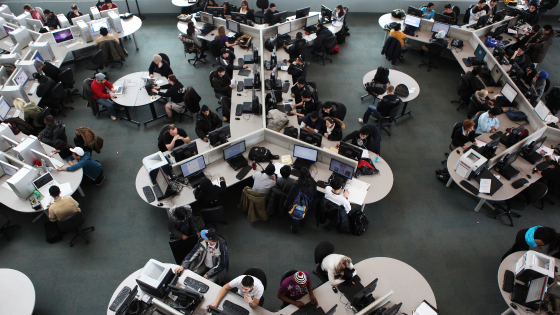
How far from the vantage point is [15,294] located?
4.04 m

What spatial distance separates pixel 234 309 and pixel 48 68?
268 inches

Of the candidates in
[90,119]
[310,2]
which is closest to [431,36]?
[310,2]

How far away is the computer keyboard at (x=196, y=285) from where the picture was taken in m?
3.97

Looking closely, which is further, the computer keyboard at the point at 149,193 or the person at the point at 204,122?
the person at the point at 204,122

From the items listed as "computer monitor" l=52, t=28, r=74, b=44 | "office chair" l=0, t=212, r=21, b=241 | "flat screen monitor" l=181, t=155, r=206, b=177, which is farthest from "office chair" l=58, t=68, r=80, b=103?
"flat screen monitor" l=181, t=155, r=206, b=177

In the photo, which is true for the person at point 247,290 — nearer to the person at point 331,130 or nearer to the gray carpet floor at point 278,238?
the gray carpet floor at point 278,238

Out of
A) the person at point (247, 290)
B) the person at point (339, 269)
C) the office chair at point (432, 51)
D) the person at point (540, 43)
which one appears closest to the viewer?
the person at point (247, 290)

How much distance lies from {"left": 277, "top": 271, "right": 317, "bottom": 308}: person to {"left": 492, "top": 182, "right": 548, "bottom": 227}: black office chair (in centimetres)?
387

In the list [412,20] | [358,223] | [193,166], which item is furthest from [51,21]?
[412,20]

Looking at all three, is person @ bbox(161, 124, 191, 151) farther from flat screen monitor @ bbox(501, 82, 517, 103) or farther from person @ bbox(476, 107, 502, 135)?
flat screen monitor @ bbox(501, 82, 517, 103)

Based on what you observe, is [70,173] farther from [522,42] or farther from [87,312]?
[522,42]

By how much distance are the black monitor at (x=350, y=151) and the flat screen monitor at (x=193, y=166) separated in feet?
7.38

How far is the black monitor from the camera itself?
17.6 feet

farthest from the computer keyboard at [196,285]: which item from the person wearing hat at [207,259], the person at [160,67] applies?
the person at [160,67]
